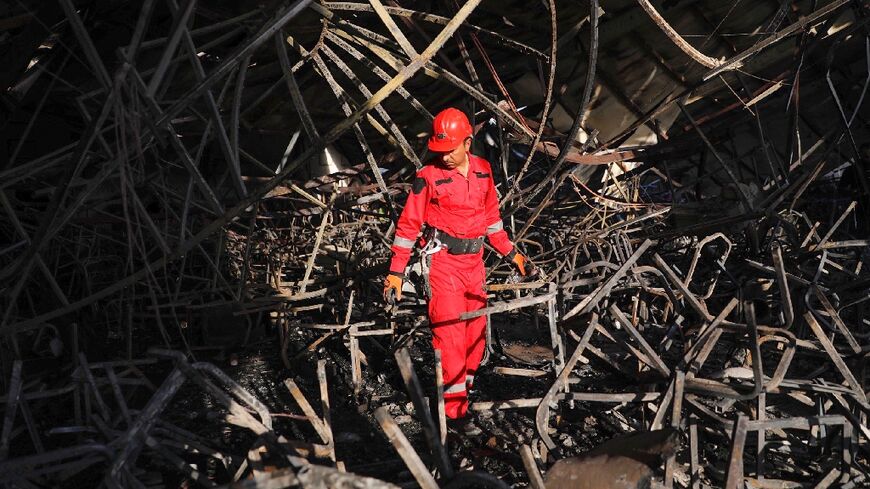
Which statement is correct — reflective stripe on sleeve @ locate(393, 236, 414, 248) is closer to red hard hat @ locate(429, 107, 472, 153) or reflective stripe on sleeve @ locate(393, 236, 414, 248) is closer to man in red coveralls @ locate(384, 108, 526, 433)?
man in red coveralls @ locate(384, 108, 526, 433)

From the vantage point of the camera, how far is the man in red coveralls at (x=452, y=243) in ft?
14.1

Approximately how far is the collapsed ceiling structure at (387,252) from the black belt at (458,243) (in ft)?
1.31

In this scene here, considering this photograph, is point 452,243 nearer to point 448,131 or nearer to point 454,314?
point 454,314

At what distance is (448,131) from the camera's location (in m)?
4.25

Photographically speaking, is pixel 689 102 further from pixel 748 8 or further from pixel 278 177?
pixel 278 177

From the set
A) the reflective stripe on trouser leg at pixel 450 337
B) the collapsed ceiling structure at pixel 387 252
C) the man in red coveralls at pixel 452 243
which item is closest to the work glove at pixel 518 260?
the collapsed ceiling structure at pixel 387 252

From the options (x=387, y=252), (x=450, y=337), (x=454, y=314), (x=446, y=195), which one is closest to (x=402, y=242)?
(x=446, y=195)

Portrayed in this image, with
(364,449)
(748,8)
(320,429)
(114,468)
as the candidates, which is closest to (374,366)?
(364,449)

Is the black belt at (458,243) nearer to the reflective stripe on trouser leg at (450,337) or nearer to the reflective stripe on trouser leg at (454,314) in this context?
the reflective stripe on trouser leg at (454,314)

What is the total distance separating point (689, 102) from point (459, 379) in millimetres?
4585

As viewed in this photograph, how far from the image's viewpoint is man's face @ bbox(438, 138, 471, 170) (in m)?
4.35

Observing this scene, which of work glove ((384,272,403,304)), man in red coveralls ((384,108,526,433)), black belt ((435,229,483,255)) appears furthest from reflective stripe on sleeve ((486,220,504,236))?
work glove ((384,272,403,304))

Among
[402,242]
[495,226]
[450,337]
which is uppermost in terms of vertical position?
[495,226]

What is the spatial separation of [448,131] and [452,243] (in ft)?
2.57
